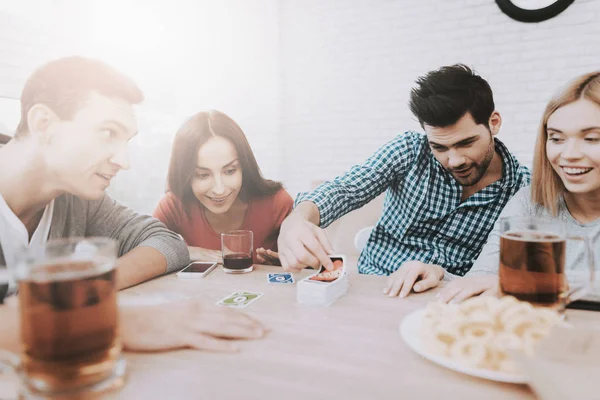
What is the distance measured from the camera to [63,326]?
0.58 m

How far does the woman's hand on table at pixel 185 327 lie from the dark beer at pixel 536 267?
509 millimetres

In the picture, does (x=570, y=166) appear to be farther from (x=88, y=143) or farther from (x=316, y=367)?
(x=88, y=143)

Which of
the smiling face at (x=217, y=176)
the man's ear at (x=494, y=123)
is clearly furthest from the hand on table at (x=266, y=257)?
the man's ear at (x=494, y=123)

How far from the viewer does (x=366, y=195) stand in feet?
6.10

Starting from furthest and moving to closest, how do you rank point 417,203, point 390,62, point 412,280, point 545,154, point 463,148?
point 390,62, point 417,203, point 463,148, point 545,154, point 412,280

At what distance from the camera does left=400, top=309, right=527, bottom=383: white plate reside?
0.59 meters

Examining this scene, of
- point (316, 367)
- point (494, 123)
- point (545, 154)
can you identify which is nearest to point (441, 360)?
point (316, 367)

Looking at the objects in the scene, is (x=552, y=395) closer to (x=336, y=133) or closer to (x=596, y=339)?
(x=596, y=339)

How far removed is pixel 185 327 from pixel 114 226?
62 cm

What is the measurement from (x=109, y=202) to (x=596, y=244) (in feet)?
4.86

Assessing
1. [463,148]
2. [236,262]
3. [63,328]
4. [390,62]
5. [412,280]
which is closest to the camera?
[63,328]

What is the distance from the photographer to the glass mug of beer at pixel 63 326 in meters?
0.58

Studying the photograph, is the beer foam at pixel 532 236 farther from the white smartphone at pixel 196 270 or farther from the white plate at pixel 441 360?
the white smartphone at pixel 196 270

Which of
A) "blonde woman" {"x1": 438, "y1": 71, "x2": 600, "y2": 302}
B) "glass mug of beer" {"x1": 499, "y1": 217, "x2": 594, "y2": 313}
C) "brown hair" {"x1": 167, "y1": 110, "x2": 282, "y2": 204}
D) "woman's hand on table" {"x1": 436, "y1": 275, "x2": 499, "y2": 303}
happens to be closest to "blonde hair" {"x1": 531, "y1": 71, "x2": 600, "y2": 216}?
"blonde woman" {"x1": 438, "y1": 71, "x2": 600, "y2": 302}
